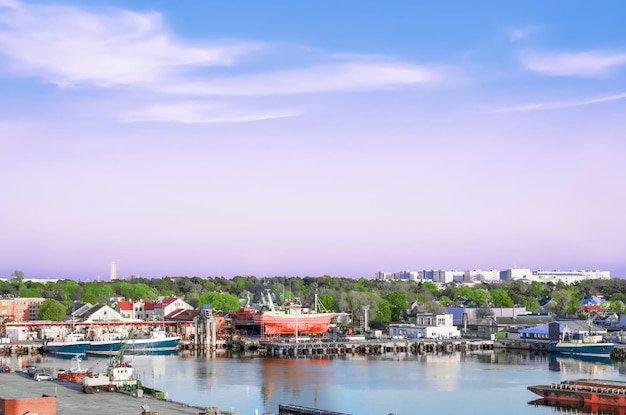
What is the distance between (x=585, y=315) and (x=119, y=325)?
5566 cm

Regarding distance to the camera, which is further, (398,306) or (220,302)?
(220,302)

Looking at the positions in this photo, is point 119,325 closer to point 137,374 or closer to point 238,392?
point 137,374

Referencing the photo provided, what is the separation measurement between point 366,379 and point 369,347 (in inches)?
940

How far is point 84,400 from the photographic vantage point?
33344 millimetres

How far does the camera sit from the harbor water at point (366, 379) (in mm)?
41812

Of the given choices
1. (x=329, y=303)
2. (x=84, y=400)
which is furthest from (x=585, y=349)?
(x=84, y=400)

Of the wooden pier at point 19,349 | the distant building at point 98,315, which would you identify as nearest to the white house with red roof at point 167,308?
the distant building at point 98,315

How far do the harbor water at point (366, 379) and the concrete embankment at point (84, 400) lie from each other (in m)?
5.12

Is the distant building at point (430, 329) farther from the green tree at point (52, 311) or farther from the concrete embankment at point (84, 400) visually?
the concrete embankment at point (84, 400)

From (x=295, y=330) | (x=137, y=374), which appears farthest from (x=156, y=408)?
(x=295, y=330)

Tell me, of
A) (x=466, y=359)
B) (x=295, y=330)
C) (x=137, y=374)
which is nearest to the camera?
(x=137, y=374)

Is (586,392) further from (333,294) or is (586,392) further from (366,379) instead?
(333,294)

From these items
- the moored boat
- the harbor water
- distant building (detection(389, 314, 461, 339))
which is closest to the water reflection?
the harbor water

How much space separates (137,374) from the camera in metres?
53.2
